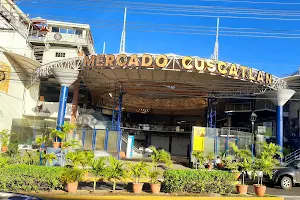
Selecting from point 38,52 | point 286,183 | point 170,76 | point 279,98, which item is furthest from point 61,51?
point 286,183

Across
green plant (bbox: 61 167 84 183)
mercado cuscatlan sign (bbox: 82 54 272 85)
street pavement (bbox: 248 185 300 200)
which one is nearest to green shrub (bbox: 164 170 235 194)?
street pavement (bbox: 248 185 300 200)

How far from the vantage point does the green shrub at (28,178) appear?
10672 millimetres

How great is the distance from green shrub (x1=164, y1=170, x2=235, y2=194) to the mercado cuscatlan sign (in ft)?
40.4

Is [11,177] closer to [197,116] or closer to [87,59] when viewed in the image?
[87,59]

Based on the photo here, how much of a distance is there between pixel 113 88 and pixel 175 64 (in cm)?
1380

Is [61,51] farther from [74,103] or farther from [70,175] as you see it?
[70,175]

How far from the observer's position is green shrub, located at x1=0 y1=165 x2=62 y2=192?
10.7 meters

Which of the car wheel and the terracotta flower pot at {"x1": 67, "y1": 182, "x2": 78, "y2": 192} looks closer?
the terracotta flower pot at {"x1": 67, "y1": 182, "x2": 78, "y2": 192}

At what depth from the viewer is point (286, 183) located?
16125 mm

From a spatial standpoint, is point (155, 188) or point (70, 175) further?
point (155, 188)

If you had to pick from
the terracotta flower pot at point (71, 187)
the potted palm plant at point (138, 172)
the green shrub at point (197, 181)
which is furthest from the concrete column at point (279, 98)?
the terracotta flower pot at point (71, 187)

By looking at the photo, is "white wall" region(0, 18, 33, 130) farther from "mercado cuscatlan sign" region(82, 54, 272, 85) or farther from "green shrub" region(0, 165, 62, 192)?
"green shrub" region(0, 165, 62, 192)

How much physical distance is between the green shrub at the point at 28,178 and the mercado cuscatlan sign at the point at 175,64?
1376cm

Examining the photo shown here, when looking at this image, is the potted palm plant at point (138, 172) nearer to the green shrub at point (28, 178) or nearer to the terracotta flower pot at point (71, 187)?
the terracotta flower pot at point (71, 187)
